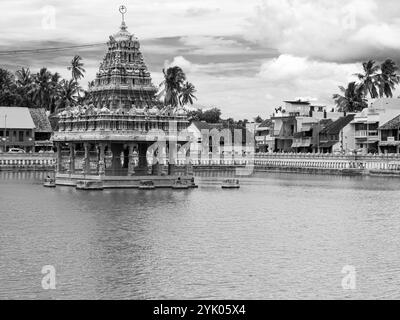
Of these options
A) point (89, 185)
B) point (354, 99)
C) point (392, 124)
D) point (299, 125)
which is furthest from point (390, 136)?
point (89, 185)

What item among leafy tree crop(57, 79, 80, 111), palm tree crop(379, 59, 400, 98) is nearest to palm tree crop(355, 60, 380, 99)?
palm tree crop(379, 59, 400, 98)

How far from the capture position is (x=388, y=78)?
155 meters

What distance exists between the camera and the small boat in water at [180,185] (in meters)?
82.8

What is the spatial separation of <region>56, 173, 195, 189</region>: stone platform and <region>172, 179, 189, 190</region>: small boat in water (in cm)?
66

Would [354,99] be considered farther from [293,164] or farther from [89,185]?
[89,185]

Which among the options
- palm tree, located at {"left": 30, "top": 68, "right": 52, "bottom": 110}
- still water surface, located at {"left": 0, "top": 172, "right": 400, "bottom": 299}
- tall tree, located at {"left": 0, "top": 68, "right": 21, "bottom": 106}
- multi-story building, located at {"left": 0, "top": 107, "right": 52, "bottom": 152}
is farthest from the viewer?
palm tree, located at {"left": 30, "top": 68, "right": 52, "bottom": 110}

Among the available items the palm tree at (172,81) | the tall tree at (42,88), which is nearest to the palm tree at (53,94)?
the tall tree at (42,88)

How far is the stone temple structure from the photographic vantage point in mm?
82250

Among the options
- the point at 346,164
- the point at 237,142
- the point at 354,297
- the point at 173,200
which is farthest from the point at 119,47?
the point at 237,142

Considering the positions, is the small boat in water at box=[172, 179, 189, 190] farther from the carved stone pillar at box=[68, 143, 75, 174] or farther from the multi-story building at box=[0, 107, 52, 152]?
the multi-story building at box=[0, 107, 52, 152]

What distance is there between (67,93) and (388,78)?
61885 mm

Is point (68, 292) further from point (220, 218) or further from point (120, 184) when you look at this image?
point (120, 184)

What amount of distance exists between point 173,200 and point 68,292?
36.4 metres
